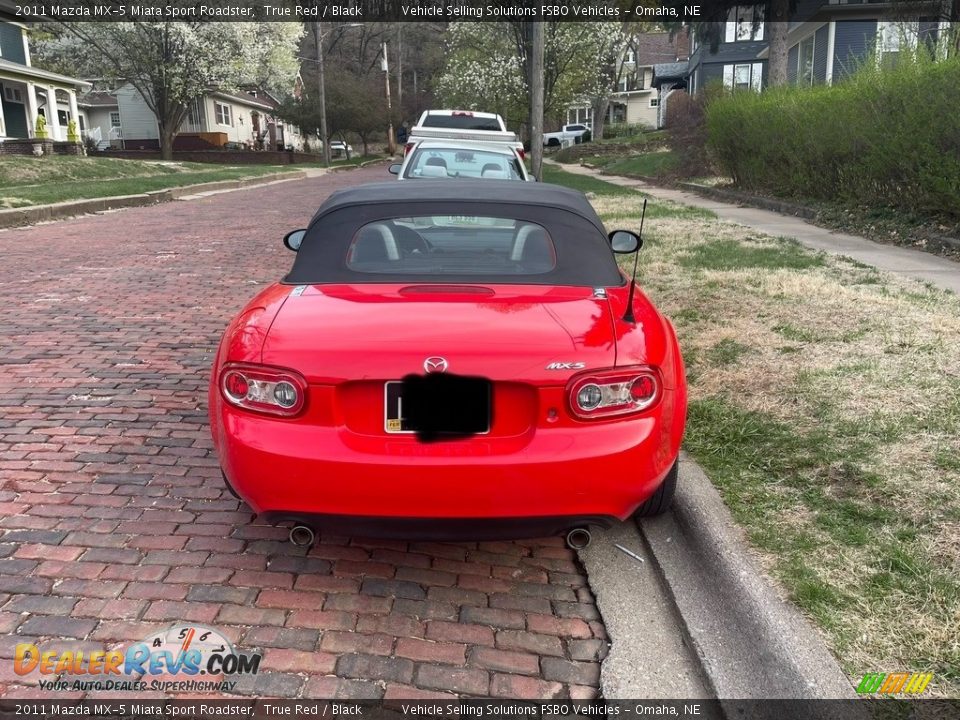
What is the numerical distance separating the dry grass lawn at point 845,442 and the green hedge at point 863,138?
3.62 meters

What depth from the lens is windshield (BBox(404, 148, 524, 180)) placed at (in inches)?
391

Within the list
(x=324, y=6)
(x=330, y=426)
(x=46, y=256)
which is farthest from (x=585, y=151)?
(x=330, y=426)

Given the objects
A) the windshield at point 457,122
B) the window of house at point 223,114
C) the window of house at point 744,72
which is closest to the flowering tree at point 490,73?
the window of house at point 744,72

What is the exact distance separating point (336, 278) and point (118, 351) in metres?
3.38

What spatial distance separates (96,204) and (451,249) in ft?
51.9

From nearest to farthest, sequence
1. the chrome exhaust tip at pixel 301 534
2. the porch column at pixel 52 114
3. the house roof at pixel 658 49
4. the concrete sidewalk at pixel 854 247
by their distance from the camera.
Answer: the chrome exhaust tip at pixel 301 534 → the concrete sidewalk at pixel 854 247 → the porch column at pixel 52 114 → the house roof at pixel 658 49

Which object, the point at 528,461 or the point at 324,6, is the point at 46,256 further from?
the point at 324,6

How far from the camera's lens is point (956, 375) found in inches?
183

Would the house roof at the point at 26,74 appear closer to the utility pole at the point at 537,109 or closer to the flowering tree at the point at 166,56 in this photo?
the flowering tree at the point at 166,56

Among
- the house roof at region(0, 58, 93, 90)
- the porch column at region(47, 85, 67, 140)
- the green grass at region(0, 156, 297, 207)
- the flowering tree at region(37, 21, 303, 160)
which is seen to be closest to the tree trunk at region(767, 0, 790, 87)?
the green grass at region(0, 156, 297, 207)

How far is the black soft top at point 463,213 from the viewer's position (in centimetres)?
349

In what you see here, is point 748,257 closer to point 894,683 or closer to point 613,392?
point 613,392

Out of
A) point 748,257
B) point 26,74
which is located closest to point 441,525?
point 748,257

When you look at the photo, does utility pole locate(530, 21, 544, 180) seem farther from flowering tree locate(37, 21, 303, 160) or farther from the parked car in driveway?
flowering tree locate(37, 21, 303, 160)
